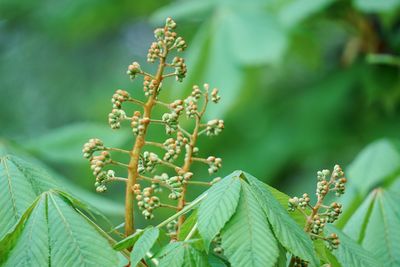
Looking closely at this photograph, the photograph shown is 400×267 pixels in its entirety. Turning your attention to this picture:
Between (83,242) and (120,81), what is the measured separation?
495cm

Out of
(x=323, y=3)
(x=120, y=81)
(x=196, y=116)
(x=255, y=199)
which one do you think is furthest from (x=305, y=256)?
(x=120, y=81)

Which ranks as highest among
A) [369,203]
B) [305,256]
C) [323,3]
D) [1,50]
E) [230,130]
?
[1,50]

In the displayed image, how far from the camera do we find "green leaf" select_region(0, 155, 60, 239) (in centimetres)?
117

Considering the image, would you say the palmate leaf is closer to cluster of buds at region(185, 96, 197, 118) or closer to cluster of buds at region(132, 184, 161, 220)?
cluster of buds at region(132, 184, 161, 220)

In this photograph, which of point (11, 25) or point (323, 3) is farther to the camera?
point (11, 25)

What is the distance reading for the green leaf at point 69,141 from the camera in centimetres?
343

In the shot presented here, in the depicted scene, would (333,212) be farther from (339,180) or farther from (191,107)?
(191,107)

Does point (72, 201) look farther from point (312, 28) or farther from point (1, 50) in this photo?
point (1, 50)

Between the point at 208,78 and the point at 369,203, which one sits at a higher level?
the point at 208,78

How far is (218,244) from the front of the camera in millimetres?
1166

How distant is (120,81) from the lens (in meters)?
6.00

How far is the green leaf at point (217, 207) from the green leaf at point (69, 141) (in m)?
2.31

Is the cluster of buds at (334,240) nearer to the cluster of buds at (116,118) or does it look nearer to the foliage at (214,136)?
the foliage at (214,136)

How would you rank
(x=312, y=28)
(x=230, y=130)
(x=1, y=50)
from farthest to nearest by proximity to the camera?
(x=1, y=50)
(x=230, y=130)
(x=312, y=28)
